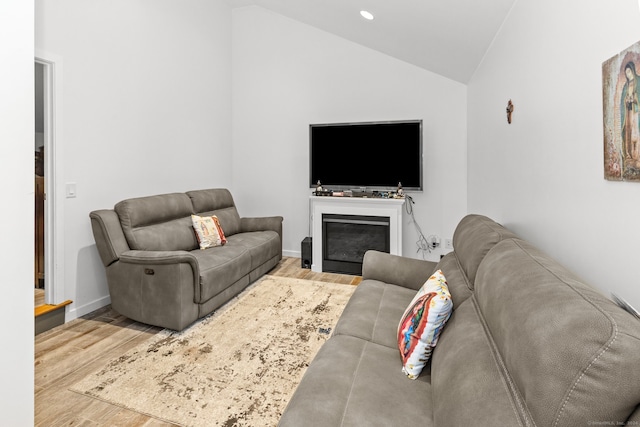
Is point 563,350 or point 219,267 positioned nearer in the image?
point 563,350

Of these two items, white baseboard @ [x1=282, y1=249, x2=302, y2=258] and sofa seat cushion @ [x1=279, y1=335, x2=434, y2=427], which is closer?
sofa seat cushion @ [x1=279, y1=335, x2=434, y2=427]

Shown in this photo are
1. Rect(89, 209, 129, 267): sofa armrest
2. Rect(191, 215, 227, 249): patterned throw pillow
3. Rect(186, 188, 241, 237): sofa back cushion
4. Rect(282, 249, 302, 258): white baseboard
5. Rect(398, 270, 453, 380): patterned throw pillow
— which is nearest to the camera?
Rect(398, 270, 453, 380): patterned throw pillow

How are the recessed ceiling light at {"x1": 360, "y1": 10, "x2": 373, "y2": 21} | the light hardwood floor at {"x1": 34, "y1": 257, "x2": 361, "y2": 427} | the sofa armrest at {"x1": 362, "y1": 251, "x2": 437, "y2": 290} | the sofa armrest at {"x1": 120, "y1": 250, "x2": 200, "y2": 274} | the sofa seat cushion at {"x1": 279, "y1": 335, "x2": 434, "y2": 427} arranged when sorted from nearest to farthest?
the sofa seat cushion at {"x1": 279, "y1": 335, "x2": 434, "y2": 427} → the light hardwood floor at {"x1": 34, "y1": 257, "x2": 361, "y2": 427} → the sofa armrest at {"x1": 362, "y1": 251, "x2": 437, "y2": 290} → the sofa armrest at {"x1": 120, "y1": 250, "x2": 200, "y2": 274} → the recessed ceiling light at {"x1": 360, "y1": 10, "x2": 373, "y2": 21}

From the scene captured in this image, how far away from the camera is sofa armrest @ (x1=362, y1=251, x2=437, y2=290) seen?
8.14 feet

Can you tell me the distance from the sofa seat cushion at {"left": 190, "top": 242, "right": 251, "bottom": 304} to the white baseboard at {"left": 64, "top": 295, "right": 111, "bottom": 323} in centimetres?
93

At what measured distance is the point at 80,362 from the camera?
2324 millimetres

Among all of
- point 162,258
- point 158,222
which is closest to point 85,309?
point 158,222

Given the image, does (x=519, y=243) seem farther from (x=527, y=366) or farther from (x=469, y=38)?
(x=469, y=38)

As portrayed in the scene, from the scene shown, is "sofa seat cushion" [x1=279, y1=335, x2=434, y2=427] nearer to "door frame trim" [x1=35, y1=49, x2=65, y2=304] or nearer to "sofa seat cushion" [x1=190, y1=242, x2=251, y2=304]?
A: "sofa seat cushion" [x1=190, y1=242, x2=251, y2=304]

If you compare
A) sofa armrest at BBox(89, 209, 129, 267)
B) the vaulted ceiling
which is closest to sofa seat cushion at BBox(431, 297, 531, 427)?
the vaulted ceiling

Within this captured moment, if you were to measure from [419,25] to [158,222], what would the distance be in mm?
3064

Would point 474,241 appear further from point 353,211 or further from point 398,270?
point 353,211

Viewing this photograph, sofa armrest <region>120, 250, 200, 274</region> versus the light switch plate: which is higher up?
the light switch plate

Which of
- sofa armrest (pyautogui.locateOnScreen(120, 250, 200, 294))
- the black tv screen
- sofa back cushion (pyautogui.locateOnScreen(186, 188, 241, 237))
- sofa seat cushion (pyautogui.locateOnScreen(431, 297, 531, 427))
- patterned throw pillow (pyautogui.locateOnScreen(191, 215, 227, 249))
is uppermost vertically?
the black tv screen
